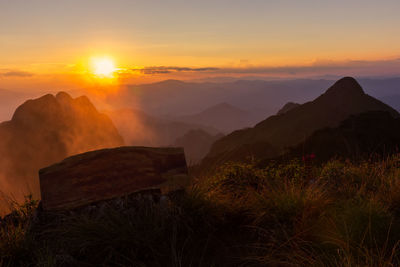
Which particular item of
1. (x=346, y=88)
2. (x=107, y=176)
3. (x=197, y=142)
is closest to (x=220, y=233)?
(x=107, y=176)

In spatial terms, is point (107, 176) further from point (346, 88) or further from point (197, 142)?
point (197, 142)

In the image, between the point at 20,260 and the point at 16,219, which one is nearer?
the point at 20,260

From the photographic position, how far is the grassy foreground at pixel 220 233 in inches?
151

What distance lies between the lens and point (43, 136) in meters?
126

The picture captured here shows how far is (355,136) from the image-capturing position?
3198 centimetres

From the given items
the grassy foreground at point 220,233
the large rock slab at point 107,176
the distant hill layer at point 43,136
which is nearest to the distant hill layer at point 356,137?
the large rock slab at point 107,176

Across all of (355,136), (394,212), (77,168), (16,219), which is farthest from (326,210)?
(355,136)

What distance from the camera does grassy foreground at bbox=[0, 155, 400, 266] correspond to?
3.85m

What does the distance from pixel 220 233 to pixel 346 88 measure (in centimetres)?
7919

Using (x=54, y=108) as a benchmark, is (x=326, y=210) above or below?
above

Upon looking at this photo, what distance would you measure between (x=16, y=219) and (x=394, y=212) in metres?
6.89

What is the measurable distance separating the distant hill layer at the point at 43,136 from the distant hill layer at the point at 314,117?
73.4 m

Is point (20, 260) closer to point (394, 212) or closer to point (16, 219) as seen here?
point (16, 219)

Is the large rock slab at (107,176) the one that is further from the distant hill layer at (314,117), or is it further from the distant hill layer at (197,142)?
the distant hill layer at (197,142)
